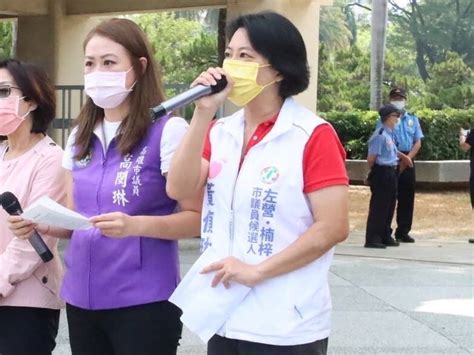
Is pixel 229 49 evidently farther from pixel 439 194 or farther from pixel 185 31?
pixel 185 31

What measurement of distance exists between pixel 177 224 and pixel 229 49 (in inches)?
23.8

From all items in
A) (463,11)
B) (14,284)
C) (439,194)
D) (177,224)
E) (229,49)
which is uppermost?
(463,11)

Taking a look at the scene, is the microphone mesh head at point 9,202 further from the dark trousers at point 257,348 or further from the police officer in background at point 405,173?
the police officer in background at point 405,173

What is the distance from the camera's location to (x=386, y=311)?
6504mm

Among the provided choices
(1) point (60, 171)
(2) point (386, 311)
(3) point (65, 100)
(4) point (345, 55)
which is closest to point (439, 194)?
(3) point (65, 100)

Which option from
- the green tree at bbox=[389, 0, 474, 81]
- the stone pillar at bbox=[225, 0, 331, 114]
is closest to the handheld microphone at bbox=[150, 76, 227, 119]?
the stone pillar at bbox=[225, 0, 331, 114]

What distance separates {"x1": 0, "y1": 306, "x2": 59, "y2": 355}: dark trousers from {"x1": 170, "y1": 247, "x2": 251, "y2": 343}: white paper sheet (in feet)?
2.29

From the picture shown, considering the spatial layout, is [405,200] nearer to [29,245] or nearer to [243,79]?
[29,245]

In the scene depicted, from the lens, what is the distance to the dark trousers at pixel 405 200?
34.8 feet

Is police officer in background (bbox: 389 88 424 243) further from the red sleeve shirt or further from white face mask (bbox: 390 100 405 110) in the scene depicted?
the red sleeve shirt

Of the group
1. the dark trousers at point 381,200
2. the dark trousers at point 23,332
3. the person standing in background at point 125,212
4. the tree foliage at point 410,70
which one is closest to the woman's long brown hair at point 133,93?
the person standing in background at point 125,212

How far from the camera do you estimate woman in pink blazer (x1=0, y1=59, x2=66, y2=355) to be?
309 centimetres

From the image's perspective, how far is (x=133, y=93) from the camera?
294 cm

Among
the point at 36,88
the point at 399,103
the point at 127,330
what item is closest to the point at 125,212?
the point at 127,330
